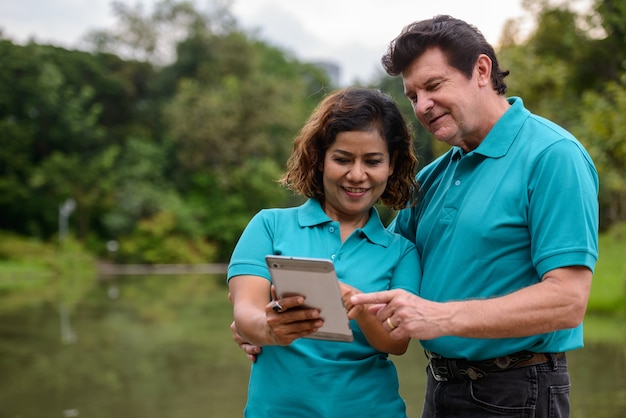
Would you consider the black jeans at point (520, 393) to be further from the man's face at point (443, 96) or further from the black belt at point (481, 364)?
the man's face at point (443, 96)

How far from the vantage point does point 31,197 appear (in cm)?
2595

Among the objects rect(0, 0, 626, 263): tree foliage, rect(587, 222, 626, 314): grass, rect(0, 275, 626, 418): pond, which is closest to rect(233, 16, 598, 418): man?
rect(0, 275, 626, 418): pond

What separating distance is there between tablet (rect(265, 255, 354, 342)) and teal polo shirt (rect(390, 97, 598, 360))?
0.41 m

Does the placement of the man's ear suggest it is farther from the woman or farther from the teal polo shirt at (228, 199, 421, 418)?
the teal polo shirt at (228, 199, 421, 418)

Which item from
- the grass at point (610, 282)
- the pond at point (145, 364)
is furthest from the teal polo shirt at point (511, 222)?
the grass at point (610, 282)

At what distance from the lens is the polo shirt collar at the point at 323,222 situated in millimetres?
2184

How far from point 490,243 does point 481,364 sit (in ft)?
1.09

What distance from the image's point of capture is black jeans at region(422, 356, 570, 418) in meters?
2.05

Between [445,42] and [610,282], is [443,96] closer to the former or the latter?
[445,42]

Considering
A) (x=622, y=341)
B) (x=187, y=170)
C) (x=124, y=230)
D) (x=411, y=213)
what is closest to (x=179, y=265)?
(x=124, y=230)

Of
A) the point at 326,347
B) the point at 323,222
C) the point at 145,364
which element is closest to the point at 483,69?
the point at 323,222

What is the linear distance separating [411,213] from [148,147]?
25.9m

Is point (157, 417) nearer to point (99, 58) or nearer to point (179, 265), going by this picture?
point (179, 265)

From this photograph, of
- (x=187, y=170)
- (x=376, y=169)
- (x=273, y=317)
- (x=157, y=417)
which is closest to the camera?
(x=273, y=317)
